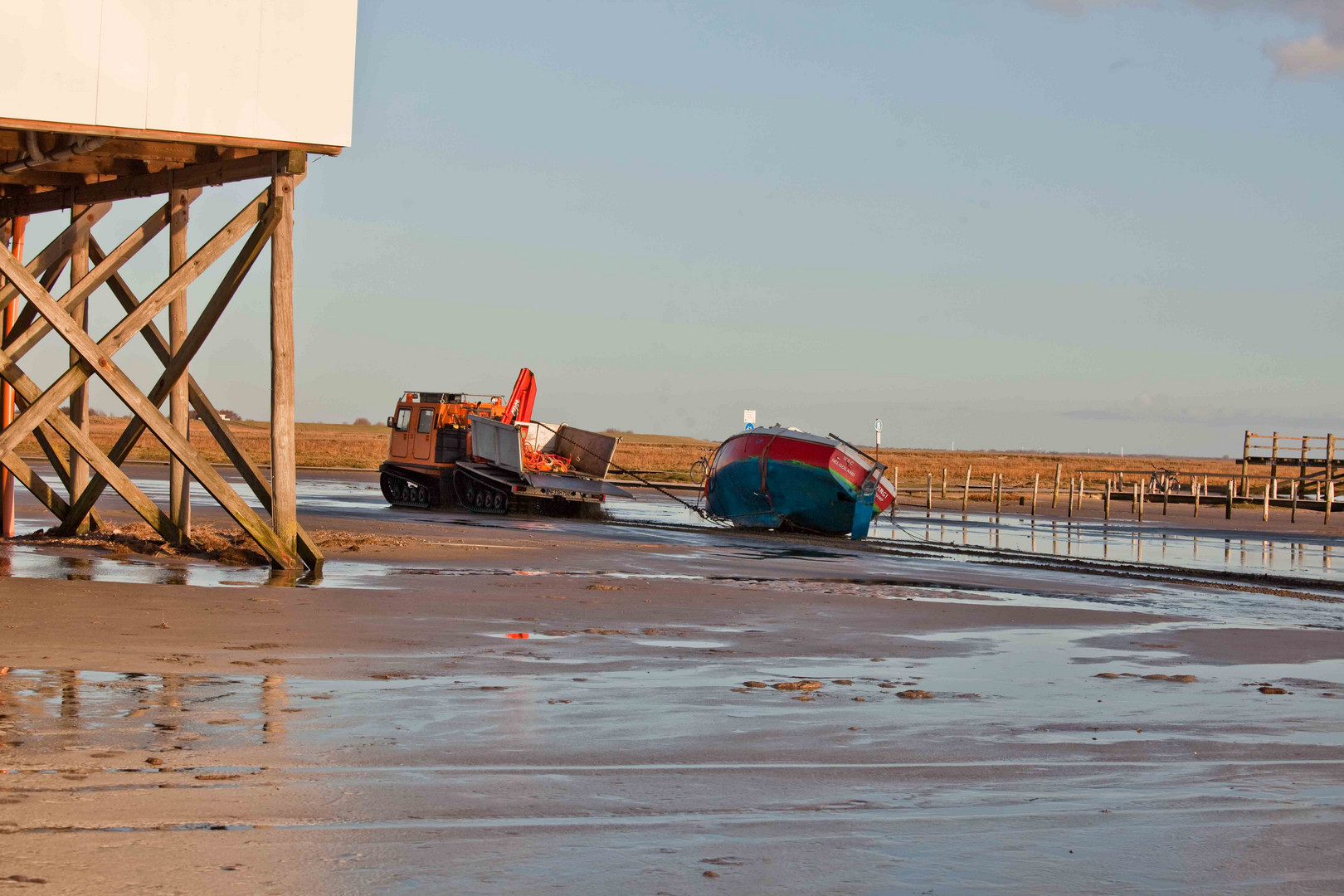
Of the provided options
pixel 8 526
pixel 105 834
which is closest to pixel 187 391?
pixel 8 526

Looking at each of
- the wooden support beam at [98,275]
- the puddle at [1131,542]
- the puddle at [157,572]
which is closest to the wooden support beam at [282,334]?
the puddle at [157,572]

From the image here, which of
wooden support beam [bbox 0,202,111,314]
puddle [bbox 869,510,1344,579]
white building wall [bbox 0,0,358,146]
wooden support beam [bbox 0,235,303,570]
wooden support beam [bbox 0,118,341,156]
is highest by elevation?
white building wall [bbox 0,0,358,146]

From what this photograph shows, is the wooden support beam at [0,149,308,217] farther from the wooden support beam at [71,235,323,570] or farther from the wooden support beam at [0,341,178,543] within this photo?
the wooden support beam at [0,341,178,543]

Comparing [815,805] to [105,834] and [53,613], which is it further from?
[53,613]

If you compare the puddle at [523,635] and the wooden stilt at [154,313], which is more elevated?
the wooden stilt at [154,313]

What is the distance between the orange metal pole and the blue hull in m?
16.5

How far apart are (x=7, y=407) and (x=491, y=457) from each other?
660 inches

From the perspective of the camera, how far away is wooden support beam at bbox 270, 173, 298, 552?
1306cm

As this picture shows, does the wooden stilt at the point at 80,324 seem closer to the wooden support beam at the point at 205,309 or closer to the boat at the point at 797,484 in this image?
the wooden support beam at the point at 205,309

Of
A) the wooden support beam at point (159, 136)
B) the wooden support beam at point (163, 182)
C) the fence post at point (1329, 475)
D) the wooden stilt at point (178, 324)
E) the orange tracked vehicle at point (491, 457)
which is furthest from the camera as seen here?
the fence post at point (1329, 475)

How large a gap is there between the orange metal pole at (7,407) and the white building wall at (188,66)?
4.44 meters

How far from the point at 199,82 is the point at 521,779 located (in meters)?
9.13

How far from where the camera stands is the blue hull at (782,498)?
28.8 metres

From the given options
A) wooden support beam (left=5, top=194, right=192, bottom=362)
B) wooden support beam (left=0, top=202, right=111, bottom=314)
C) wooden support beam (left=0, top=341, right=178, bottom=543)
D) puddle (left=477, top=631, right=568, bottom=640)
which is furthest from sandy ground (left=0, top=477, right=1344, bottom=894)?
wooden support beam (left=0, top=202, right=111, bottom=314)
